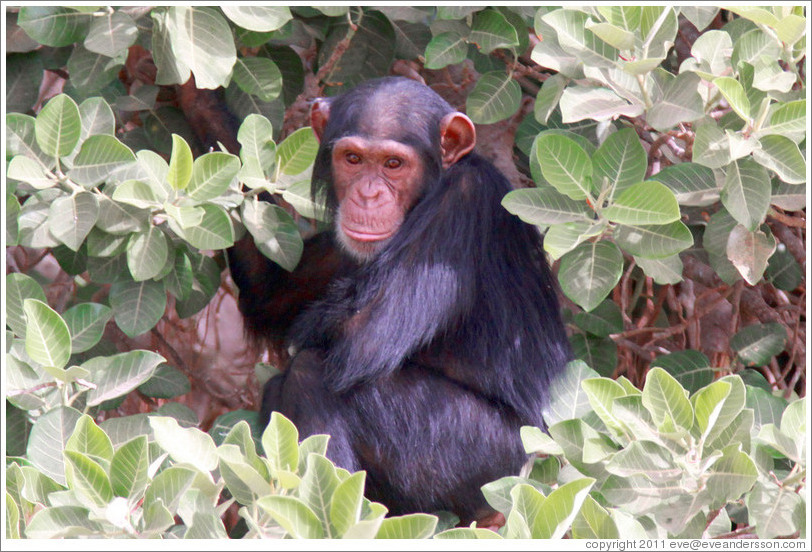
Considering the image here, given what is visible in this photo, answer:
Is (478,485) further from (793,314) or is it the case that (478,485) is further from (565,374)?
(793,314)

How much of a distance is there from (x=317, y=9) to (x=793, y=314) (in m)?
2.41

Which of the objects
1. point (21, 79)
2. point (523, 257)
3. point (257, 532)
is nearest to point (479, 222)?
point (523, 257)

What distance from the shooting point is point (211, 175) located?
10.8 ft

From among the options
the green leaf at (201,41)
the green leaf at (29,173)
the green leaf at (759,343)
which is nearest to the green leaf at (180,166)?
the green leaf at (201,41)

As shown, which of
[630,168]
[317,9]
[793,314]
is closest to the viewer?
[630,168]

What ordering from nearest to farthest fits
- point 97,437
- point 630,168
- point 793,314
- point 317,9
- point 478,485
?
point 97,437 → point 630,168 → point 478,485 → point 317,9 → point 793,314

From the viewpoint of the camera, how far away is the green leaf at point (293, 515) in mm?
2342

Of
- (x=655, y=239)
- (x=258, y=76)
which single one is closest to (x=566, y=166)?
(x=655, y=239)

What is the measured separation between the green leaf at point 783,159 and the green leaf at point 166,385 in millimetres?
2146

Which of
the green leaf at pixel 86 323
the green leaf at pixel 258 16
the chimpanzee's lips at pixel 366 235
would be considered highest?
the green leaf at pixel 258 16

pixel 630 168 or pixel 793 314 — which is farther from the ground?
pixel 630 168

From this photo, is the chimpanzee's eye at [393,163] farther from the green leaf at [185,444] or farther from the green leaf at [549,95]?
the green leaf at [185,444]

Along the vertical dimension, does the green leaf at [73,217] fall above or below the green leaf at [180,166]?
below

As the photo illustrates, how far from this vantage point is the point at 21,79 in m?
3.80
